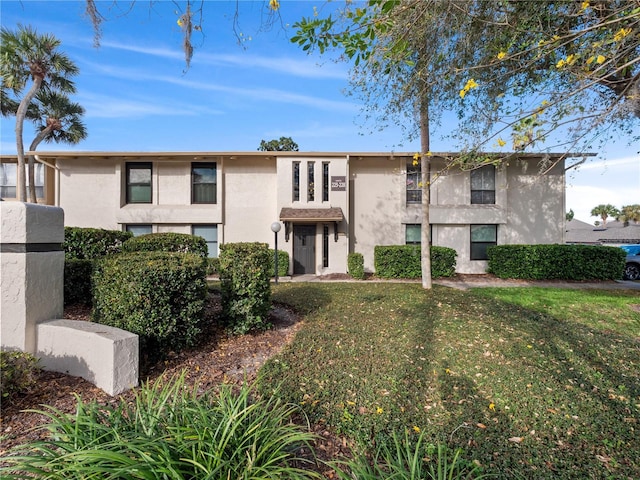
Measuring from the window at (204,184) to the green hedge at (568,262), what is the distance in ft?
43.2

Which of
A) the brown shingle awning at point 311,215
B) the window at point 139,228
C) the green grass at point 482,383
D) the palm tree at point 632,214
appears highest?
the palm tree at point 632,214

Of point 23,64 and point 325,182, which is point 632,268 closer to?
point 325,182

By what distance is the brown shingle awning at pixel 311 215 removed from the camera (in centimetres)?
1240

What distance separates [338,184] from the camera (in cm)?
1313

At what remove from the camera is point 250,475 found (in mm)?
1727

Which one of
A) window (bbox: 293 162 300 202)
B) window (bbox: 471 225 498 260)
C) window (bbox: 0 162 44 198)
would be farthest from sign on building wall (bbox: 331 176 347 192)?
window (bbox: 0 162 44 198)

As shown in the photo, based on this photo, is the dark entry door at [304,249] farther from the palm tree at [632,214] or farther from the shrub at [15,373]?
the palm tree at [632,214]

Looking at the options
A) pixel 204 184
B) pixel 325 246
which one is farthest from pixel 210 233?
pixel 325 246

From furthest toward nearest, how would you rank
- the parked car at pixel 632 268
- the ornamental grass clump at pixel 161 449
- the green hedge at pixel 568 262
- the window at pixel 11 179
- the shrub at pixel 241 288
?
the window at pixel 11 179 → the parked car at pixel 632 268 → the green hedge at pixel 568 262 → the shrub at pixel 241 288 → the ornamental grass clump at pixel 161 449

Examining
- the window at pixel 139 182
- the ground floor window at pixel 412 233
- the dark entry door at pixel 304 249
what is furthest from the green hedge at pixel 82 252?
the ground floor window at pixel 412 233

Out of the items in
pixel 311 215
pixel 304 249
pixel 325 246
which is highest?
pixel 311 215

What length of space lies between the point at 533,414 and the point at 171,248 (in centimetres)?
680

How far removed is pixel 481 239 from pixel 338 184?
6957 millimetres

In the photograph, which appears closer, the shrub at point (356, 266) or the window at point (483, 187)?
the shrub at point (356, 266)
